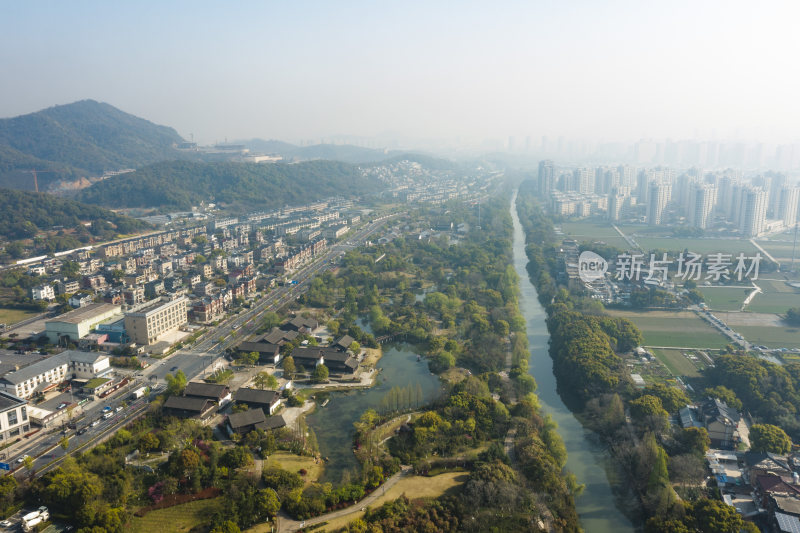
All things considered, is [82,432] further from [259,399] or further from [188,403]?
[259,399]

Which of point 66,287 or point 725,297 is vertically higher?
point 66,287

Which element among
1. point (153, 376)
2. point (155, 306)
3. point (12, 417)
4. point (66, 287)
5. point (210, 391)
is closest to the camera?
point (12, 417)

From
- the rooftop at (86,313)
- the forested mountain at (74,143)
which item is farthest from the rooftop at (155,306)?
the forested mountain at (74,143)

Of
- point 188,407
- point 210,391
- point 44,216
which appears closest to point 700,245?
point 210,391

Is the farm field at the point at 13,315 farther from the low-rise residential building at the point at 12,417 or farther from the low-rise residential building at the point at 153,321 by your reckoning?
the low-rise residential building at the point at 12,417

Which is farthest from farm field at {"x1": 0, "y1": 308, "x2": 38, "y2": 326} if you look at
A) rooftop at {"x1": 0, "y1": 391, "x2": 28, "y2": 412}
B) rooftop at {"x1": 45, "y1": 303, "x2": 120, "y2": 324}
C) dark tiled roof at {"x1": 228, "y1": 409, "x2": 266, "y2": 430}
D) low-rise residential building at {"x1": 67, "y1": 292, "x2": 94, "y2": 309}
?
dark tiled roof at {"x1": 228, "y1": 409, "x2": 266, "y2": 430}

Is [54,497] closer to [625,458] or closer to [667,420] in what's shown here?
[625,458]

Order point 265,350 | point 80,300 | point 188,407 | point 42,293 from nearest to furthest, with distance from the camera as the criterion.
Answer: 1. point 188,407
2. point 265,350
3. point 80,300
4. point 42,293
